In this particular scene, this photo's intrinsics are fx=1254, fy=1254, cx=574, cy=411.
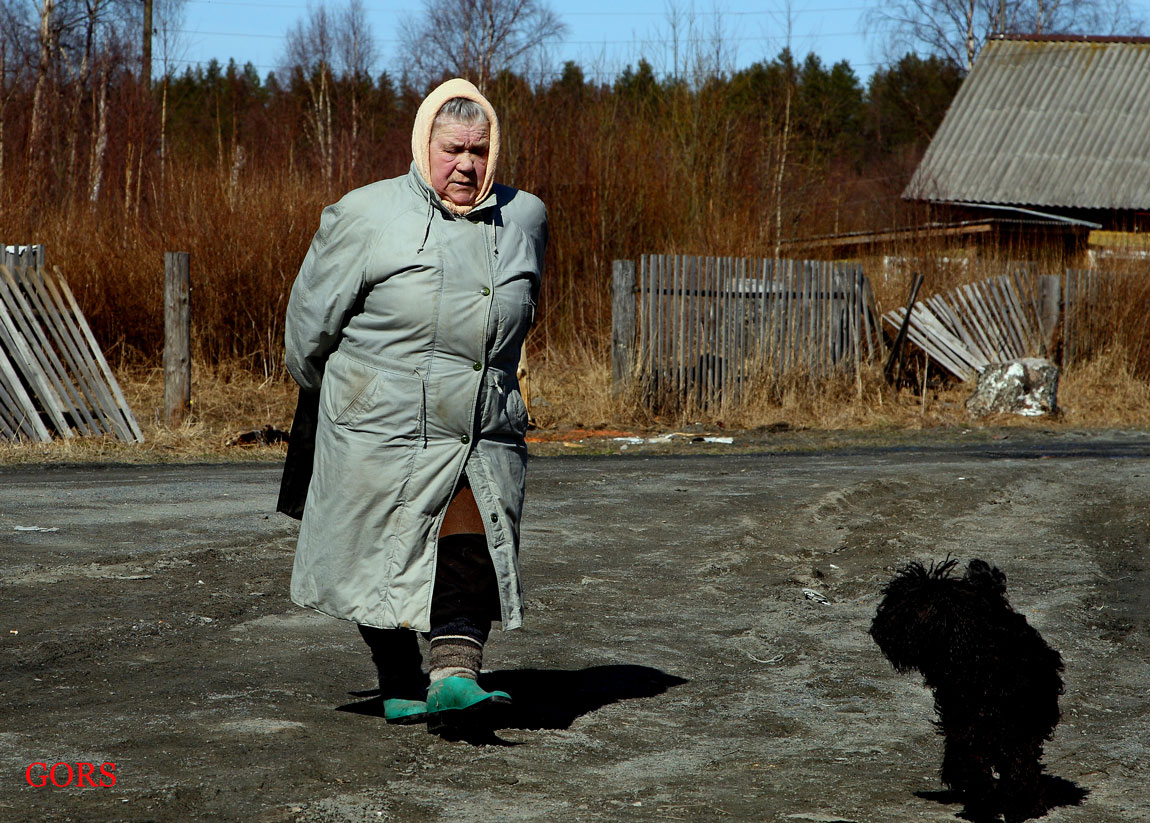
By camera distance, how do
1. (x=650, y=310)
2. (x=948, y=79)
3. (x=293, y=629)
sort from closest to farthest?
(x=293, y=629) → (x=650, y=310) → (x=948, y=79)

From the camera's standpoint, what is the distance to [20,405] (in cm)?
1122

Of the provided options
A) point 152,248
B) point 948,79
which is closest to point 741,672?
point 152,248

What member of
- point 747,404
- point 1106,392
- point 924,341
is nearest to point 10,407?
point 747,404

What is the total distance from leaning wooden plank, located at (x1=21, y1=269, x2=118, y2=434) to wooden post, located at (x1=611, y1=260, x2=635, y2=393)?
5.58 metres

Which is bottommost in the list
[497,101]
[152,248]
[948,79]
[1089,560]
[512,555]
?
[1089,560]

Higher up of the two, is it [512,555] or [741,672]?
[512,555]

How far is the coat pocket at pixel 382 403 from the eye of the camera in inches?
147

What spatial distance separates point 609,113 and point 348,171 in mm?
4681

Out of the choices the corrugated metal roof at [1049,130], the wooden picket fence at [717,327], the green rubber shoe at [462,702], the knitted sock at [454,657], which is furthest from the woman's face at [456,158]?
the corrugated metal roof at [1049,130]

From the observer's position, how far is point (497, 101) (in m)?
21.9

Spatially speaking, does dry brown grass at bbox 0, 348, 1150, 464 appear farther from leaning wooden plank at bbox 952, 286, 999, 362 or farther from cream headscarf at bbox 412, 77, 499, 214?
cream headscarf at bbox 412, 77, 499, 214

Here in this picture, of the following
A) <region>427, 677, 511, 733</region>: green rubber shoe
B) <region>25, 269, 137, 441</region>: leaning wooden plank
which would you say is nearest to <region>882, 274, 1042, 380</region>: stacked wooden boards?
<region>25, 269, 137, 441</region>: leaning wooden plank

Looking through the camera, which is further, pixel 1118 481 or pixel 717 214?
pixel 717 214

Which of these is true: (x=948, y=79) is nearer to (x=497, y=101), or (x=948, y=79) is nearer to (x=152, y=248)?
(x=497, y=101)
